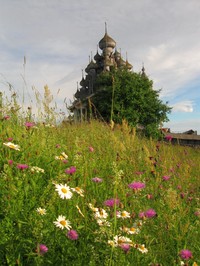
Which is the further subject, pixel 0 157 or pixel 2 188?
pixel 0 157

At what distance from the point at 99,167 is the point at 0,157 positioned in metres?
1.34

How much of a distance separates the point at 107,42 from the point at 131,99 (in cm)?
1626

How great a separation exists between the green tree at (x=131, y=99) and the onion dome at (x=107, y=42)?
12.6 m

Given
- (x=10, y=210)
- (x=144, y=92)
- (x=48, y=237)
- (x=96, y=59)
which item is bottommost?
(x=48, y=237)

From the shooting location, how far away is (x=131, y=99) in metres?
23.5

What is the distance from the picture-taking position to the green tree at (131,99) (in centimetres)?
2301

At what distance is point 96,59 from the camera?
124 feet

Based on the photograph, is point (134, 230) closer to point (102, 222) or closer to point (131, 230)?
point (131, 230)

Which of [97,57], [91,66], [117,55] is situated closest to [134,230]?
[91,66]

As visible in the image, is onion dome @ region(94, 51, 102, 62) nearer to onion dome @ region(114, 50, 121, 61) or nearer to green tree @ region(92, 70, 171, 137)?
onion dome @ region(114, 50, 121, 61)

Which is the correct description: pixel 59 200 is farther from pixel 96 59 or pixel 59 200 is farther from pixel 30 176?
pixel 96 59

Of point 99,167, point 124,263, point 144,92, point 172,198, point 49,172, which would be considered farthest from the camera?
point 144,92

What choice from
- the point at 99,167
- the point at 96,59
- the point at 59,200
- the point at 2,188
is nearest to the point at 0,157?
the point at 2,188

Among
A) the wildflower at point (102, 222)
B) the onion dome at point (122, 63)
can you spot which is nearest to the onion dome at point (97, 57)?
the onion dome at point (122, 63)
